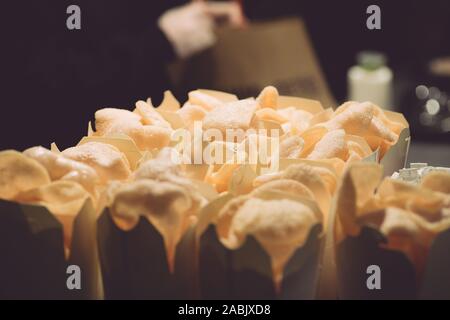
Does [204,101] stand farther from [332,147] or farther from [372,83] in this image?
[372,83]

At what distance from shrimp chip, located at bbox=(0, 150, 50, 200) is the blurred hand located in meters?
1.55

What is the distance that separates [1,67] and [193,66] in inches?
26.4

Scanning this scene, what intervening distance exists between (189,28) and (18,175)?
5.40ft

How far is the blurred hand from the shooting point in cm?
245

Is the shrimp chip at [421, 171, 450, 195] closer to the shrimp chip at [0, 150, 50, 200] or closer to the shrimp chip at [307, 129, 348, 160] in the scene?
the shrimp chip at [307, 129, 348, 160]

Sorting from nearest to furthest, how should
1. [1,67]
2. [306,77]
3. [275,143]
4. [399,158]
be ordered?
[275,143] → [399,158] → [1,67] → [306,77]

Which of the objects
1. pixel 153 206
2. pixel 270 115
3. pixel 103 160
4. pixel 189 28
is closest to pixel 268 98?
pixel 270 115

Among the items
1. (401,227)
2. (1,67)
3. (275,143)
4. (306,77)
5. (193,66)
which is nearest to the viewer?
(401,227)

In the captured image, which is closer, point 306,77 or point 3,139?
point 3,139

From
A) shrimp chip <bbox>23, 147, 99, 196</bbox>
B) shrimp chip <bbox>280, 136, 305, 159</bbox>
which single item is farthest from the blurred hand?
shrimp chip <bbox>23, 147, 99, 196</bbox>

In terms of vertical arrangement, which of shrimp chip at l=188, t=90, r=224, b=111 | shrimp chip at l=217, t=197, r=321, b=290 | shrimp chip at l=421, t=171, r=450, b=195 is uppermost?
shrimp chip at l=188, t=90, r=224, b=111

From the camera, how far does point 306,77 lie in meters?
2.64

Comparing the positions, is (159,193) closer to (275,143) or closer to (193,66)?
(275,143)
